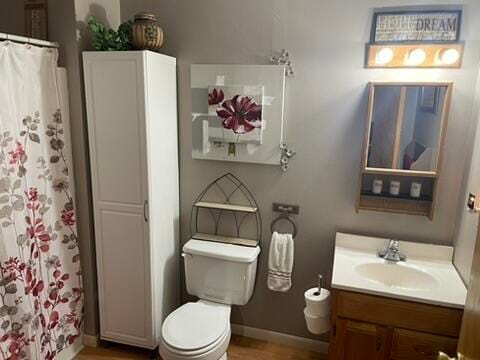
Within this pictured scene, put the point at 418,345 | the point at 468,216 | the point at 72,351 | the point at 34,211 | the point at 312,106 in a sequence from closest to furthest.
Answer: the point at 418,345 < the point at 468,216 < the point at 34,211 < the point at 312,106 < the point at 72,351

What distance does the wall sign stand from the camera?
188 centimetres

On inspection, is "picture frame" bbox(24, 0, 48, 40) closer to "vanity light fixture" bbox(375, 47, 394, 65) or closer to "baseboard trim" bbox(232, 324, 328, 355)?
"vanity light fixture" bbox(375, 47, 394, 65)

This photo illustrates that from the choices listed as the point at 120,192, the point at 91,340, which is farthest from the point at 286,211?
the point at 91,340

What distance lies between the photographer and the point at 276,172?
2.33 metres

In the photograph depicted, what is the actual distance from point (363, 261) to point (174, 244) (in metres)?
1.27

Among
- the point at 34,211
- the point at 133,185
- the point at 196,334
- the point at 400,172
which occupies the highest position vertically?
the point at 400,172

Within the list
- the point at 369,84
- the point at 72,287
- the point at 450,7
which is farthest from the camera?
the point at 72,287

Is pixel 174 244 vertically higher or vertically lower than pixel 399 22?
lower

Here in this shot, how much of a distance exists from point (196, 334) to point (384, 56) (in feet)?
6.06

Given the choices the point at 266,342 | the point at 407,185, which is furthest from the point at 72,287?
the point at 407,185

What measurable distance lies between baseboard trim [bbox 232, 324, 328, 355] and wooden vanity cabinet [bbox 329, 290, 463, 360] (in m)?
0.57

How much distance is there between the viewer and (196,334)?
2008mm

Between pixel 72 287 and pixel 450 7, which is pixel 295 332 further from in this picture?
pixel 450 7

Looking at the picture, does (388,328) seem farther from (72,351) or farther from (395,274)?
(72,351)
